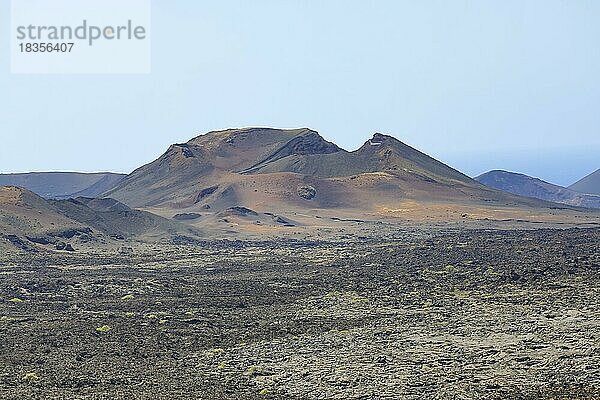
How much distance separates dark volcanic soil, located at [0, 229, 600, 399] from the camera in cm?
2467

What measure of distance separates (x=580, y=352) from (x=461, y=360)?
11.6 feet

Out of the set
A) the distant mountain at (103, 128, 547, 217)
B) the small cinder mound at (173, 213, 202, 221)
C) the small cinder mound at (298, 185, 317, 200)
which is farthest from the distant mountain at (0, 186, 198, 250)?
the small cinder mound at (298, 185, 317, 200)

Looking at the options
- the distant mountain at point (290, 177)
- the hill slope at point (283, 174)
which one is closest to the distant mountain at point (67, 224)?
the distant mountain at point (290, 177)

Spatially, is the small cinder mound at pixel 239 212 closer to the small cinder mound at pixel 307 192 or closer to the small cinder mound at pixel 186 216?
the small cinder mound at pixel 186 216

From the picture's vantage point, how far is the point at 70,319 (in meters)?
36.2

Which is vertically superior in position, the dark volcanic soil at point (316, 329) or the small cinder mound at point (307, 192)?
the small cinder mound at point (307, 192)

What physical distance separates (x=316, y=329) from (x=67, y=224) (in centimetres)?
Result: 5025

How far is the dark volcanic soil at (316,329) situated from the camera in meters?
24.7

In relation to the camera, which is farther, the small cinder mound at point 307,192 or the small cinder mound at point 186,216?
the small cinder mound at point 307,192

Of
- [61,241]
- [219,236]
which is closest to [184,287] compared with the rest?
[61,241]

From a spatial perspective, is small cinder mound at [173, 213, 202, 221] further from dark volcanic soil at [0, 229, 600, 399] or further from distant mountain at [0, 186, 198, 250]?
dark volcanic soil at [0, 229, 600, 399]

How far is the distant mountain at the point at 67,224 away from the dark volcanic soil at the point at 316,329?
18.2m

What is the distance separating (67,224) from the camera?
78750mm

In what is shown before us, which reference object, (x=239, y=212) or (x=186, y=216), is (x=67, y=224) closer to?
(x=239, y=212)
